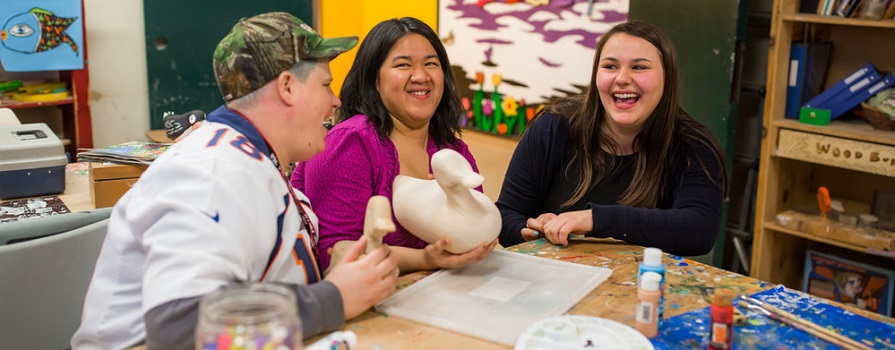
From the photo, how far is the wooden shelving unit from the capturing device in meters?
3.22

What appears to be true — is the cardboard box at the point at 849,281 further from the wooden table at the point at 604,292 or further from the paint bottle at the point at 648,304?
the paint bottle at the point at 648,304

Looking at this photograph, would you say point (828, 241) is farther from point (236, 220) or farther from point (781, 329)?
point (236, 220)

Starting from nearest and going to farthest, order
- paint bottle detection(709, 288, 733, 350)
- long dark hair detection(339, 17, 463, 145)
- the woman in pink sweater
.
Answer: paint bottle detection(709, 288, 733, 350), the woman in pink sweater, long dark hair detection(339, 17, 463, 145)

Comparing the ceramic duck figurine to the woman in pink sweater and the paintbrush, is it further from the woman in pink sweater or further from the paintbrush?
the paintbrush

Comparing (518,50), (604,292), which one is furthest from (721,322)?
(518,50)

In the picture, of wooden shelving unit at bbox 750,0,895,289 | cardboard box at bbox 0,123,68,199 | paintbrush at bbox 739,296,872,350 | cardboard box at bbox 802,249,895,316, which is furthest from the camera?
cardboard box at bbox 802,249,895,316

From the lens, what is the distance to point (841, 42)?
357cm

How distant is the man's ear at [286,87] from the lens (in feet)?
4.78

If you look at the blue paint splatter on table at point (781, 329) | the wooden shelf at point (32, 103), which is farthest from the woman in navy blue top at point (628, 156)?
the wooden shelf at point (32, 103)

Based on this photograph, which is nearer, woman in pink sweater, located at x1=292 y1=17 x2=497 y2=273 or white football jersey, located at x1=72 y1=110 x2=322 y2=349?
white football jersey, located at x1=72 y1=110 x2=322 y2=349

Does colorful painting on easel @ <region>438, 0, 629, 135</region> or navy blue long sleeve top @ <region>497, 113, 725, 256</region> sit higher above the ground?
colorful painting on easel @ <region>438, 0, 629, 135</region>

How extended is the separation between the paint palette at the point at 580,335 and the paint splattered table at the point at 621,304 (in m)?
0.05

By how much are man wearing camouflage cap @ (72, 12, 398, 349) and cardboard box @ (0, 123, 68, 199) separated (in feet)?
4.15

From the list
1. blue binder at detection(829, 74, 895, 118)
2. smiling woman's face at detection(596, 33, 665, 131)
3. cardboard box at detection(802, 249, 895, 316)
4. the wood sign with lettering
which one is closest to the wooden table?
smiling woman's face at detection(596, 33, 665, 131)
